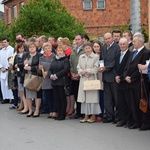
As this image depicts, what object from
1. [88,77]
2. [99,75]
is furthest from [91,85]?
[99,75]

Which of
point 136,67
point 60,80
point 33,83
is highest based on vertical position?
point 136,67

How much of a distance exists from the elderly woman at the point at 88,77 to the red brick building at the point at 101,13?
28.6m

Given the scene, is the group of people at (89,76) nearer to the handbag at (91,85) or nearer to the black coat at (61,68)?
the black coat at (61,68)

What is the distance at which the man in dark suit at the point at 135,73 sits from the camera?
9.52 m

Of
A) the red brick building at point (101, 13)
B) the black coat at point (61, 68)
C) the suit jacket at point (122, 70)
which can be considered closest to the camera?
the suit jacket at point (122, 70)

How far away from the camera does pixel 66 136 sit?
9.22 metres

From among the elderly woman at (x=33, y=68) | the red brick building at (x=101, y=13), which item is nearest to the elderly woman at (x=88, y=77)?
the elderly woman at (x=33, y=68)

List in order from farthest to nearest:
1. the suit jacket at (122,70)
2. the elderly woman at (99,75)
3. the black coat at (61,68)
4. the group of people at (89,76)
A: the black coat at (61,68) < the elderly woman at (99,75) < the suit jacket at (122,70) < the group of people at (89,76)

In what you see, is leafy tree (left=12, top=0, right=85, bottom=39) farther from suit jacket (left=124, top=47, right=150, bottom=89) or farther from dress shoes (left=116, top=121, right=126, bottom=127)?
suit jacket (left=124, top=47, right=150, bottom=89)

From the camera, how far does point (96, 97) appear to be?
10.7 metres

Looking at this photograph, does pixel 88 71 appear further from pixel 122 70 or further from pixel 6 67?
pixel 6 67

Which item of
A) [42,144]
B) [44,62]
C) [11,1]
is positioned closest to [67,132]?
[42,144]

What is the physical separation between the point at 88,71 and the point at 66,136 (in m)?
1.98

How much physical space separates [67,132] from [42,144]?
49.5 inches
